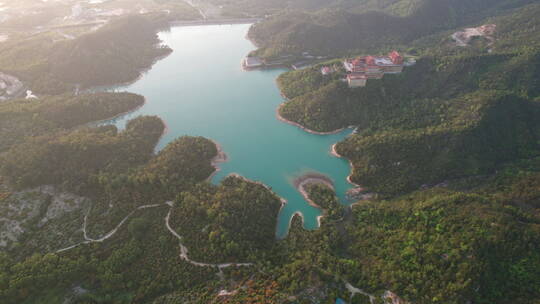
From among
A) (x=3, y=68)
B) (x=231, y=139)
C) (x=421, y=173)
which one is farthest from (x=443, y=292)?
(x=3, y=68)

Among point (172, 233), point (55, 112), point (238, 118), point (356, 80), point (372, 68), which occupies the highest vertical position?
point (372, 68)

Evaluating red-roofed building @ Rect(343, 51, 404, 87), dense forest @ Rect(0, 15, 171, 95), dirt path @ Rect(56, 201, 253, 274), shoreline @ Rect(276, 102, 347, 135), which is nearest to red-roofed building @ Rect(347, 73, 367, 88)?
red-roofed building @ Rect(343, 51, 404, 87)

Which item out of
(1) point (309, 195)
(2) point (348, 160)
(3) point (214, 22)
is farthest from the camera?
(3) point (214, 22)

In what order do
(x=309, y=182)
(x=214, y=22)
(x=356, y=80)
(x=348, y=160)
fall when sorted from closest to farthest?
(x=309, y=182)
(x=348, y=160)
(x=356, y=80)
(x=214, y=22)

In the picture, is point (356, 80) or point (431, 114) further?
point (356, 80)

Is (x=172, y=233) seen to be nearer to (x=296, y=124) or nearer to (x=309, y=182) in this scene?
(x=309, y=182)

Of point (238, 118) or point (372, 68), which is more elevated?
point (372, 68)

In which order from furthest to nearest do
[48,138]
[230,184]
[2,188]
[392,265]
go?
[48,138]
[230,184]
[2,188]
[392,265]

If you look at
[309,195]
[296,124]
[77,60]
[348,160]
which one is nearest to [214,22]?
[77,60]

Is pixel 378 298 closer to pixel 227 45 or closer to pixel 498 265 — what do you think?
pixel 498 265
